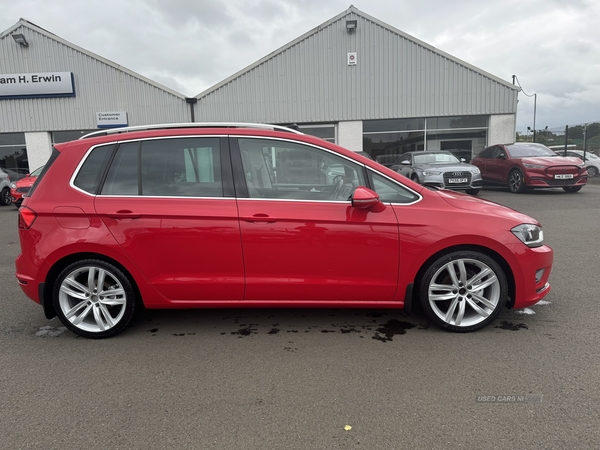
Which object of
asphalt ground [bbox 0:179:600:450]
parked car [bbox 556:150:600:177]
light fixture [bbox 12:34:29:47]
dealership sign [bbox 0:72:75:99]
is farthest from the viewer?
parked car [bbox 556:150:600:177]

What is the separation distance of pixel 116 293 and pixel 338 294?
71.4 inches

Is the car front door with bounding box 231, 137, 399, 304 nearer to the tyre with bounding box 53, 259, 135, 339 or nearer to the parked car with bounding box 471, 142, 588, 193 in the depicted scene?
the tyre with bounding box 53, 259, 135, 339

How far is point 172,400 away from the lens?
2.59m

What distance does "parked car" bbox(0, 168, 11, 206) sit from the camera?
14.2 metres

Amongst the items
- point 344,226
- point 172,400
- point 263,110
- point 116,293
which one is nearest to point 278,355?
point 172,400

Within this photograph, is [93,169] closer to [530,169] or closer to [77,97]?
[530,169]

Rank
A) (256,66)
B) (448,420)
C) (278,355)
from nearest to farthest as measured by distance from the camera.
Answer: (448,420) < (278,355) < (256,66)

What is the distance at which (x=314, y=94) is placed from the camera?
18.4 meters

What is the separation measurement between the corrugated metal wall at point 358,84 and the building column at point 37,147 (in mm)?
7258

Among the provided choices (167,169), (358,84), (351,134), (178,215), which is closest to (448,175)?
(351,134)

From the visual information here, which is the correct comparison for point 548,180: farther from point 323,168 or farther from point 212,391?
point 212,391

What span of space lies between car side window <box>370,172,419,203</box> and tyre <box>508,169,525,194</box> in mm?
11137

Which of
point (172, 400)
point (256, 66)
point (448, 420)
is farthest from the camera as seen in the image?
point (256, 66)

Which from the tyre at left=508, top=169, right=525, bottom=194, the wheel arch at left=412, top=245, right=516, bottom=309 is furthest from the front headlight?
the tyre at left=508, top=169, right=525, bottom=194
